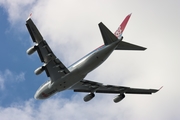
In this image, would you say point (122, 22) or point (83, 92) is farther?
point (83, 92)

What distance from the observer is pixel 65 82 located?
44.3 m

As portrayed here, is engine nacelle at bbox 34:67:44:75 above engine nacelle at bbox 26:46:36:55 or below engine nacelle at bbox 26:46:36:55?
below

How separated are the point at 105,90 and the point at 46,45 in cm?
1581

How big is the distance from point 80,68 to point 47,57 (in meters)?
4.41

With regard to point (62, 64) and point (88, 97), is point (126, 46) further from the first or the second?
point (88, 97)

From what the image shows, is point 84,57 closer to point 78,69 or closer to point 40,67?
point 78,69

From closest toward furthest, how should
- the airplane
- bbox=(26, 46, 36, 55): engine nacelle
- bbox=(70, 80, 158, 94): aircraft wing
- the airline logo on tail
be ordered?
the airplane < bbox=(26, 46, 36, 55): engine nacelle < the airline logo on tail < bbox=(70, 80, 158, 94): aircraft wing

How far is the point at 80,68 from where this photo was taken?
140 feet

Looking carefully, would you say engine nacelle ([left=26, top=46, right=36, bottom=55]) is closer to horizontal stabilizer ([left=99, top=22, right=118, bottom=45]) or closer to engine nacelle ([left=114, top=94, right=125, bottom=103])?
horizontal stabilizer ([left=99, top=22, right=118, bottom=45])

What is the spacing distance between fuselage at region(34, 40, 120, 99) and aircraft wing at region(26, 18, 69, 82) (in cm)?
84

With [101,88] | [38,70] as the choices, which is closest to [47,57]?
[38,70]

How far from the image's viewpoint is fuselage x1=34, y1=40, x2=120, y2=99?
41.3m

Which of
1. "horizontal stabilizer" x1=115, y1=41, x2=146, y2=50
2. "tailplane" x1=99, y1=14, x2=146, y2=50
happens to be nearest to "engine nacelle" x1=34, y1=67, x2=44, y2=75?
"tailplane" x1=99, y1=14, x2=146, y2=50

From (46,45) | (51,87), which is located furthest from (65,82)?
(46,45)
